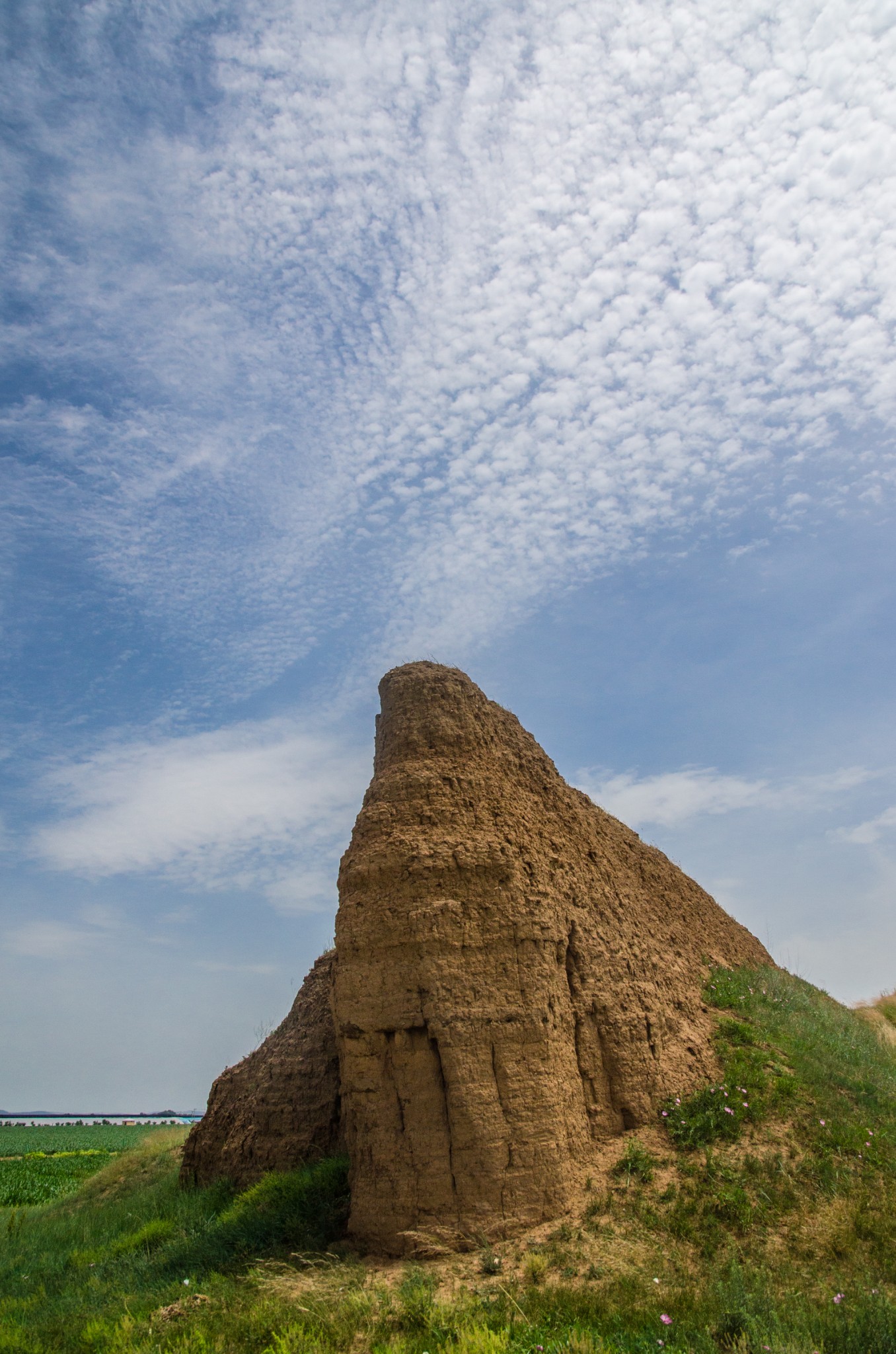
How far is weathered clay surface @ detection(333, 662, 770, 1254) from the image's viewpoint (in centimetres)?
823

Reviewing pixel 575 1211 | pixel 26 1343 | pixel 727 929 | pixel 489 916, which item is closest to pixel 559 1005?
pixel 489 916

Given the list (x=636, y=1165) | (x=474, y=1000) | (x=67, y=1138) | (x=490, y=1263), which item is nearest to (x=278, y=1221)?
(x=490, y=1263)

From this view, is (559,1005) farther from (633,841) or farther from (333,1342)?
(633,841)

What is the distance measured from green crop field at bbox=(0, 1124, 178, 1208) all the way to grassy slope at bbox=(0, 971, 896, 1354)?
40.5 ft

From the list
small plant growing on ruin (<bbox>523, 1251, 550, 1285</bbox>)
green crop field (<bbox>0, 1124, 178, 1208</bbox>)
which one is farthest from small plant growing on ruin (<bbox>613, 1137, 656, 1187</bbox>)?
green crop field (<bbox>0, 1124, 178, 1208</bbox>)

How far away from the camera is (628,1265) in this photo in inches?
282

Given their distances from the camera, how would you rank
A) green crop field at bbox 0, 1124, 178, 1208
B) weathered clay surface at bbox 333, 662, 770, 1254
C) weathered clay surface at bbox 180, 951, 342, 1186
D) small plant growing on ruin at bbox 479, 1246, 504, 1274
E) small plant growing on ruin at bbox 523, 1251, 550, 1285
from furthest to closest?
1. green crop field at bbox 0, 1124, 178, 1208
2. weathered clay surface at bbox 180, 951, 342, 1186
3. weathered clay surface at bbox 333, 662, 770, 1254
4. small plant growing on ruin at bbox 479, 1246, 504, 1274
5. small plant growing on ruin at bbox 523, 1251, 550, 1285

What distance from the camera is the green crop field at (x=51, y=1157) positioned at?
24250 millimetres

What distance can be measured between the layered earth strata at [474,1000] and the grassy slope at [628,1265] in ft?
1.52

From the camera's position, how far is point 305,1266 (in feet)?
26.9

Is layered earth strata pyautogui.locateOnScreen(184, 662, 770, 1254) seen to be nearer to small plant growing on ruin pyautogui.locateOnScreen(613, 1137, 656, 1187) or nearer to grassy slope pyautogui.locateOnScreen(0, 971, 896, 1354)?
small plant growing on ruin pyautogui.locateOnScreen(613, 1137, 656, 1187)

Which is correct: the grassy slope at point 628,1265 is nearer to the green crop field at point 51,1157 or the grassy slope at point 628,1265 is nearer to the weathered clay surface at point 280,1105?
the weathered clay surface at point 280,1105

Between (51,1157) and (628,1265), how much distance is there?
4168 cm

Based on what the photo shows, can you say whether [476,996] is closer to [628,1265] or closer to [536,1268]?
[536,1268]
